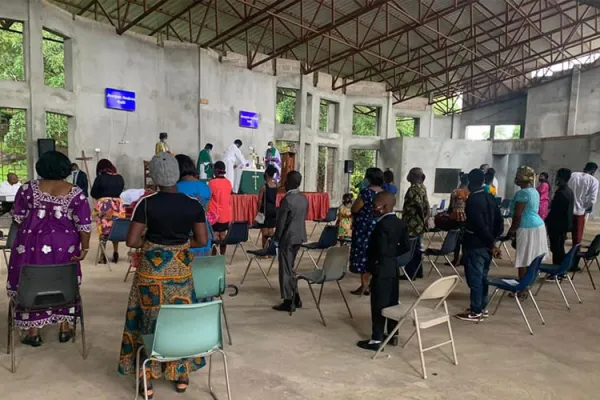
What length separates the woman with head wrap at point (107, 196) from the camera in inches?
217

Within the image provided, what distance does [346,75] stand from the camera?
20.5 metres

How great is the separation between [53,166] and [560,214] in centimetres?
578

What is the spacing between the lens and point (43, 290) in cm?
286

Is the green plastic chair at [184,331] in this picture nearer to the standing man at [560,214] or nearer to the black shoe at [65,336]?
the black shoe at [65,336]

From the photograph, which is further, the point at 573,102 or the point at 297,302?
the point at 573,102

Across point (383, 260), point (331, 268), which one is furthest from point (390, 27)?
point (383, 260)

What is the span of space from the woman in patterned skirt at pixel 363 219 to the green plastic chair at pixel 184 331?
2351 mm

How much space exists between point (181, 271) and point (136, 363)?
0.59 m

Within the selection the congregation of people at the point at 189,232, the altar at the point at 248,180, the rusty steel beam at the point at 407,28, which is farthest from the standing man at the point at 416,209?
the rusty steel beam at the point at 407,28

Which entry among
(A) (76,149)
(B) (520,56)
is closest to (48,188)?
(A) (76,149)

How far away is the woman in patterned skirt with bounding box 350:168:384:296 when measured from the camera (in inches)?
166

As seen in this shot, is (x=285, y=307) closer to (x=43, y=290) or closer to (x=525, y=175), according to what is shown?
(x=43, y=290)

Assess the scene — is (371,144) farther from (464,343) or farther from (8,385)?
(8,385)

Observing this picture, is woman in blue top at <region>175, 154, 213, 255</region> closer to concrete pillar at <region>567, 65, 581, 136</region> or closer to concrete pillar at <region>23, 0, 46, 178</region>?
concrete pillar at <region>23, 0, 46, 178</region>
